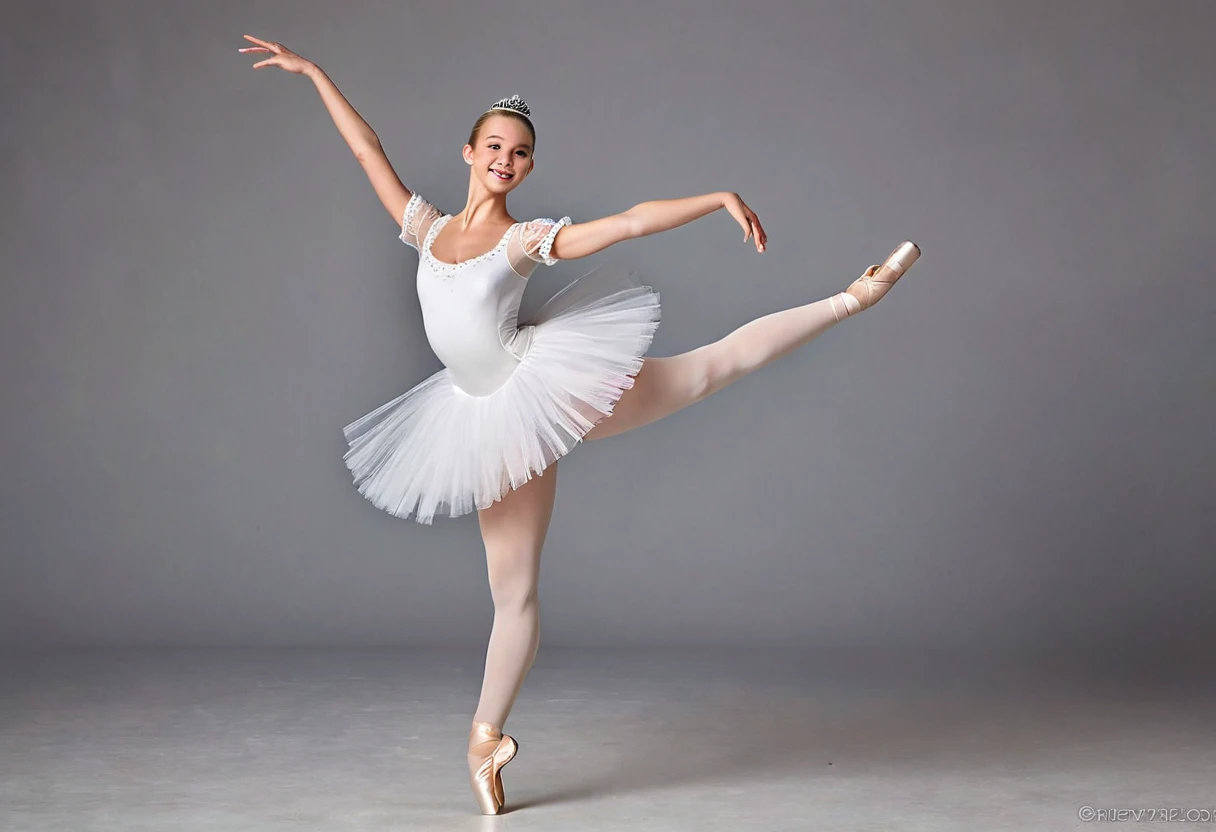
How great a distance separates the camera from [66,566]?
4.96m

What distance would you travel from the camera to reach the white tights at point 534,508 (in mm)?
2869

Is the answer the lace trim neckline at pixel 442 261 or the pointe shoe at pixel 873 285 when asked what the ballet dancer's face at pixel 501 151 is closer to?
the lace trim neckline at pixel 442 261

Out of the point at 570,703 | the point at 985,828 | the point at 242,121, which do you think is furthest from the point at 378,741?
the point at 242,121

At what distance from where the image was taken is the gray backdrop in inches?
190

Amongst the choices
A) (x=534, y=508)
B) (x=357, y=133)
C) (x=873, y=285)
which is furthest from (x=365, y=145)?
(x=873, y=285)

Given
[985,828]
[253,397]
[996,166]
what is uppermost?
[996,166]

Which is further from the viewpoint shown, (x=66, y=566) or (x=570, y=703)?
(x=66, y=566)

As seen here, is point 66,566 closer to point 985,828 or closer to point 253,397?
point 253,397

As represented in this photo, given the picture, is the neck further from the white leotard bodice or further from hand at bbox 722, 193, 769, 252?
hand at bbox 722, 193, 769, 252

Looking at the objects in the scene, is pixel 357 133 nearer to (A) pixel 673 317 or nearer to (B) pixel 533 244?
(B) pixel 533 244

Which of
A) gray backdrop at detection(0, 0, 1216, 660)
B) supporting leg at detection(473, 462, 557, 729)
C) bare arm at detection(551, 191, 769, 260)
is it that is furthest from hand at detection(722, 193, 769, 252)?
gray backdrop at detection(0, 0, 1216, 660)

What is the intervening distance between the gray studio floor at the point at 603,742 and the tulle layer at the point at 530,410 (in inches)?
27.9

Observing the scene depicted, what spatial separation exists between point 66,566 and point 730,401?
2.67 m

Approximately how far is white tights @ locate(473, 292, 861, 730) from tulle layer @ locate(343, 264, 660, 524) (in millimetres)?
84
